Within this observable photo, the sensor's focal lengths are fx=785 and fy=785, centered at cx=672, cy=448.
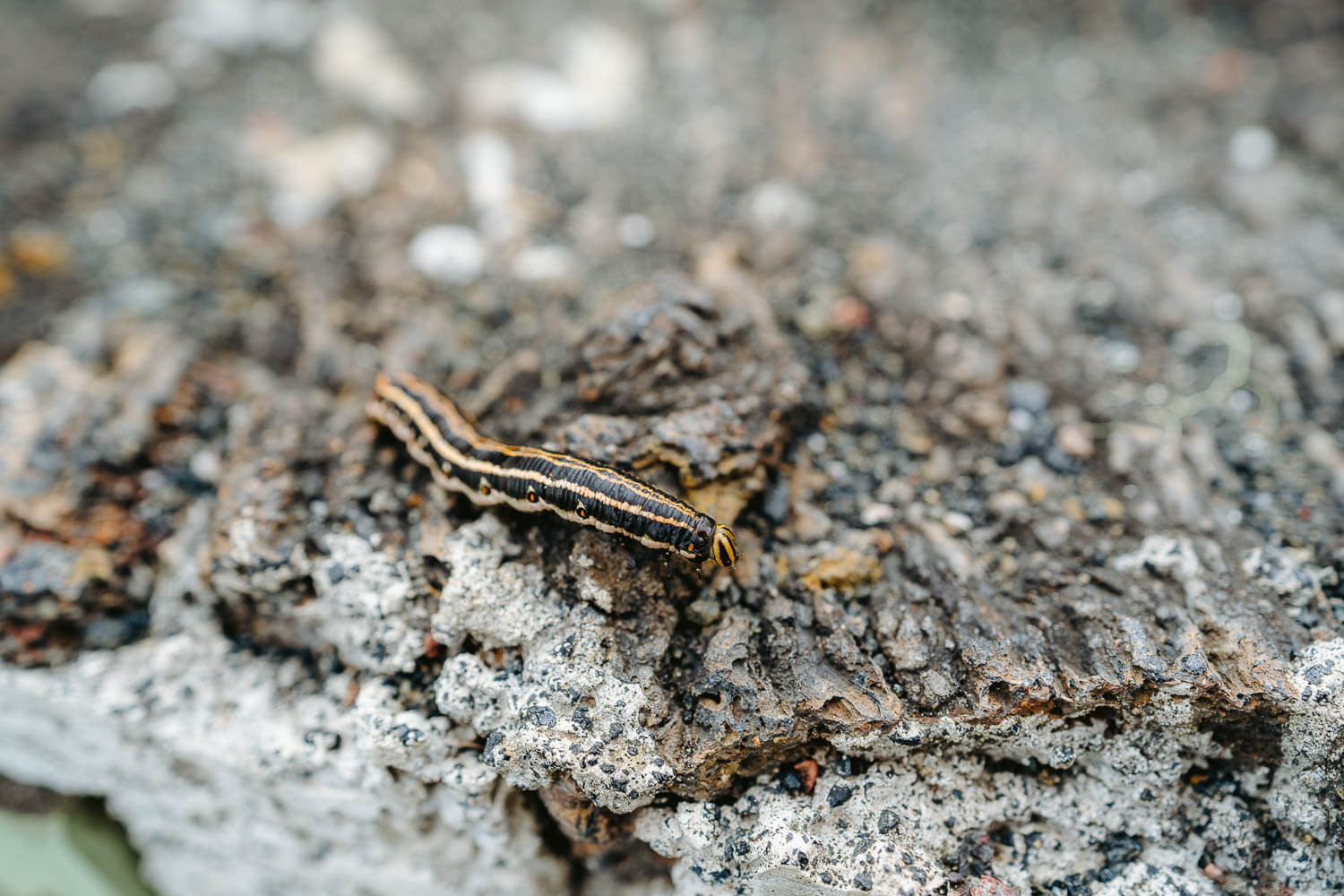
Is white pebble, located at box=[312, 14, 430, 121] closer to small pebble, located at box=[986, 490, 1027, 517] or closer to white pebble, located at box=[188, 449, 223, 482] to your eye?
white pebble, located at box=[188, 449, 223, 482]

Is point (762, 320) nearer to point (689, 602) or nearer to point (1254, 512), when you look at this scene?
point (689, 602)

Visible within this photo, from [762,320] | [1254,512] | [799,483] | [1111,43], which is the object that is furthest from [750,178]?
[1254,512]

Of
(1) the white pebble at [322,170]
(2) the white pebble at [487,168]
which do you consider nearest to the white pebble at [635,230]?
(2) the white pebble at [487,168]

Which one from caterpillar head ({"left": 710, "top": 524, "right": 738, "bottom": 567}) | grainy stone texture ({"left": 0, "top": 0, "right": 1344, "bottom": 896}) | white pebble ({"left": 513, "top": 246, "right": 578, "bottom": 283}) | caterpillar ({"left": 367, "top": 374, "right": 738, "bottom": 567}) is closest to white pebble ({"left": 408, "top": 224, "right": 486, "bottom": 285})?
grainy stone texture ({"left": 0, "top": 0, "right": 1344, "bottom": 896})

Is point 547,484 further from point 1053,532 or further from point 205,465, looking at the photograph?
point 1053,532

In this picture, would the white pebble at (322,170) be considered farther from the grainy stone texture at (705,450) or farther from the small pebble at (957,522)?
the small pebble at (957,522)
